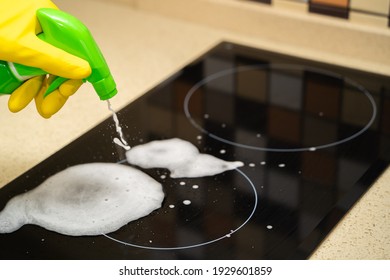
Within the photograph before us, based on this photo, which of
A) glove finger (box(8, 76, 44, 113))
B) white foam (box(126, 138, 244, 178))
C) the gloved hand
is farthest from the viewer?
white foam (box(126, 138, 244, 178))

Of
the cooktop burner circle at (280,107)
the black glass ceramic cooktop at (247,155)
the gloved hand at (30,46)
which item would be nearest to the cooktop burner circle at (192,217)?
the black glass ceramic cooktop at (247,155)

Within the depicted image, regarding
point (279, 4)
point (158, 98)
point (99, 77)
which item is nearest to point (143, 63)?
point (158, 98)

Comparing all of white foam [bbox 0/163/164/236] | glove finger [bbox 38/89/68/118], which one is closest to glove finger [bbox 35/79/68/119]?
glove finger [bbox 38/89/68/118]

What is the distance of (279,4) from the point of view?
161 cm

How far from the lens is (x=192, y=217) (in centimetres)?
115

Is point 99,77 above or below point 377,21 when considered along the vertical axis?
above

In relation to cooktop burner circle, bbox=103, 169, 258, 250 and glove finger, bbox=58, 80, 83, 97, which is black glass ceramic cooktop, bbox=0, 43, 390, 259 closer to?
cooktop burner circle, bbox=103, 169, 258, 250

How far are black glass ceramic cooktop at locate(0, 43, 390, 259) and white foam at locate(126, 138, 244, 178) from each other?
0.02 m

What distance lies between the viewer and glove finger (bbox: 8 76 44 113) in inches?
41.4

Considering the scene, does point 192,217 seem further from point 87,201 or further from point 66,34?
point 66,34

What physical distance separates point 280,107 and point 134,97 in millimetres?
270

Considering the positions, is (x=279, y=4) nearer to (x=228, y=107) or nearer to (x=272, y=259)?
(x=228, y=107)

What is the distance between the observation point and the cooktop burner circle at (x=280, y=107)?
133 centimetres

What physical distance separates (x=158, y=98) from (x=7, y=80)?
46 centimetres
